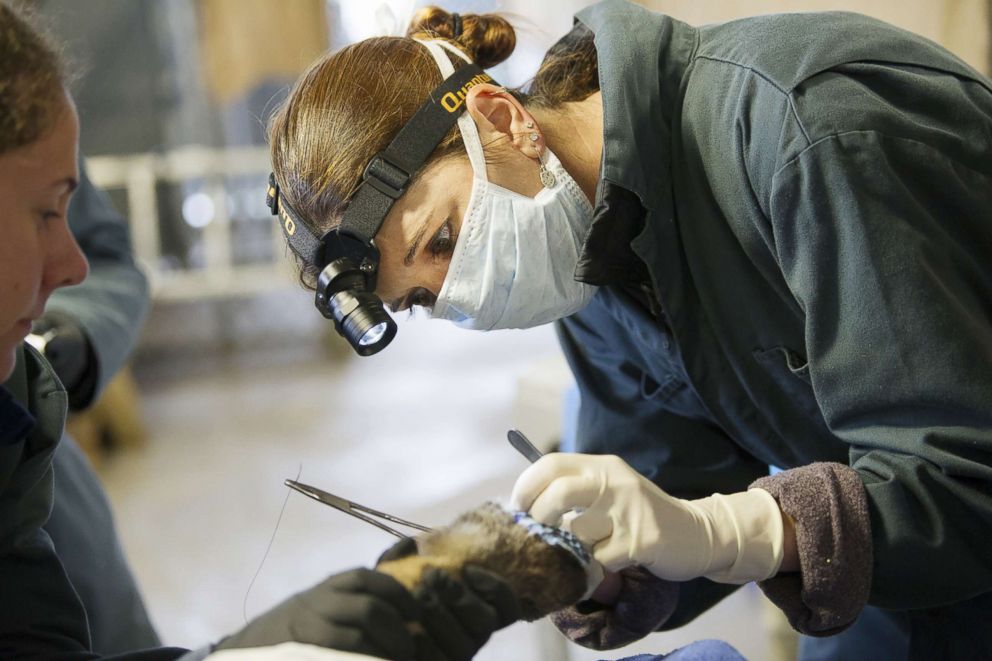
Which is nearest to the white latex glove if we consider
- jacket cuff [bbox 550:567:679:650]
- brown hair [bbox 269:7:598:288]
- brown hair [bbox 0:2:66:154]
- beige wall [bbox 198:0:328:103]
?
jacket cuff [bbox 550:567:679:650]

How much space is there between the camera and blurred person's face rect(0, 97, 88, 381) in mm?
859

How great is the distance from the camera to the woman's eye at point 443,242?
4.42 feet

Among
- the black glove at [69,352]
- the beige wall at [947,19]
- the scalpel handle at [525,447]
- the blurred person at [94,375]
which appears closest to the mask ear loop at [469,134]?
the scalpel handle at [525,447]

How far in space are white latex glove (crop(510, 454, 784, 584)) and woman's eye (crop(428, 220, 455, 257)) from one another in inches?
14.7

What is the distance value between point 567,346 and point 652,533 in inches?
21.9

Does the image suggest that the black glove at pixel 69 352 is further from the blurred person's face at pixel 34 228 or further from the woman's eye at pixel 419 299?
the blurred person's face at pixel 34 228

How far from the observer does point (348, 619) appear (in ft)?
2.77

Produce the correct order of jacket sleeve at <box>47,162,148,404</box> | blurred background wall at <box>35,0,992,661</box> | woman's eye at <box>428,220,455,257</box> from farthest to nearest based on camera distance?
blurred background wall at <box>35,0,992,661</box>
jacket sleeve at <box>47,162,148,404</box>
woman's eye at <box>428,220,455,257</box>

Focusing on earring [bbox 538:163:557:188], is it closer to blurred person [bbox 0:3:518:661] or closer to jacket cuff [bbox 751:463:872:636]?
jacket cuff [bbox 751:463:872:636]

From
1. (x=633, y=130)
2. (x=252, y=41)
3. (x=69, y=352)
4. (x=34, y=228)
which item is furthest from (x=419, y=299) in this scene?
(x=252, y=41)

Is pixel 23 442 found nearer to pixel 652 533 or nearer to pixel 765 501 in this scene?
pixel 652 533

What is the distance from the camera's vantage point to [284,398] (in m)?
4.41

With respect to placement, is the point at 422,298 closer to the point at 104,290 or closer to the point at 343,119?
the point at 343,119

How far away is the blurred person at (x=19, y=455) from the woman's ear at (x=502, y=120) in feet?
1.88
